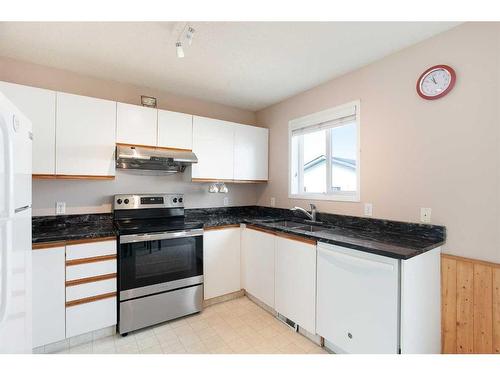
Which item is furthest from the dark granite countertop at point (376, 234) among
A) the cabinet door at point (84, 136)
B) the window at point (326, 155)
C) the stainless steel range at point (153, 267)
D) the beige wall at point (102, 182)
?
the cabinet door at point (84, 136)

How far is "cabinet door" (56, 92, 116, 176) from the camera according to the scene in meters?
2.00

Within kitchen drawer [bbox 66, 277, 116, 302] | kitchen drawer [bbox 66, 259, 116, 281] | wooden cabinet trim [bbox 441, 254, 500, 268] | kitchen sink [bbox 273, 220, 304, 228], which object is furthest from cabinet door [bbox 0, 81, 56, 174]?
wooden cabinet trim [bbox 441, 254, 500, 268]

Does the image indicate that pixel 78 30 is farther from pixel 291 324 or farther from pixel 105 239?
pixel 291 324

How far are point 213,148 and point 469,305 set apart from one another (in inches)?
99.2

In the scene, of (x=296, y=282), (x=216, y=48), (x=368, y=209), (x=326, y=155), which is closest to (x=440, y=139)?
(x=368, y=209)

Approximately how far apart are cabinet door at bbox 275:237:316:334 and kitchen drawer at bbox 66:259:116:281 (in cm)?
143

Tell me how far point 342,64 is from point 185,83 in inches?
61.8

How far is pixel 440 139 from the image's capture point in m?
1.66

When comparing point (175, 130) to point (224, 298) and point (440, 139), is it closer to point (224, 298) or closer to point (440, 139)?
point (224, 298)

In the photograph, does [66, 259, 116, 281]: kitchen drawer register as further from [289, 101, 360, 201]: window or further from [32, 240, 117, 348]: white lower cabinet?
[289, 101, 360, 201]: window

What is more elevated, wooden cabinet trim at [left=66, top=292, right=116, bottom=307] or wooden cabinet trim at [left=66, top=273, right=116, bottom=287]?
wooden cabinet trim at [left=66, top=273, right=116, bottom=287]
